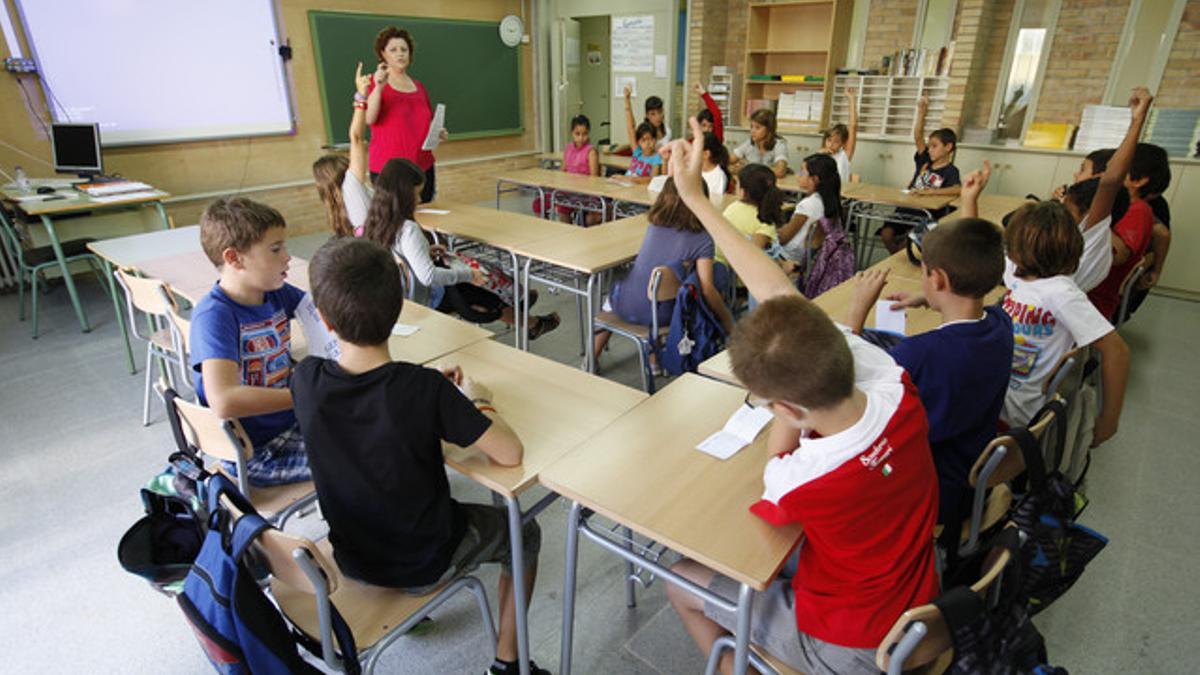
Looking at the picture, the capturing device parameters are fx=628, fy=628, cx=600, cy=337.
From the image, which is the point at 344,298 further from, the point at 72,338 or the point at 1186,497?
the point at 72,338

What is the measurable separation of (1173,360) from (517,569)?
441 centimetres

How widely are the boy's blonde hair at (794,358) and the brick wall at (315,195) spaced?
12.5 feet

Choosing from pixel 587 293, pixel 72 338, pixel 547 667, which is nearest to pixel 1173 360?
pixel 587 293

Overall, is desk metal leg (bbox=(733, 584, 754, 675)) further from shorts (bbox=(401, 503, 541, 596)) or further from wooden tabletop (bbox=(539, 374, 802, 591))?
shorts (bbox=(401, 503, 541, 596))

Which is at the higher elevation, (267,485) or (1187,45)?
(1187,45)

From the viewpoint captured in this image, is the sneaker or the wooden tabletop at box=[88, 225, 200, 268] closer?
the sneaker

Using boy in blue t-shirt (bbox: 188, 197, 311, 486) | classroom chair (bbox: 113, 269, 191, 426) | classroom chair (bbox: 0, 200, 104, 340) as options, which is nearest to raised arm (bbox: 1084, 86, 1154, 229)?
boy in blue t-shirt (bbox: 188, 197, 311, 486)

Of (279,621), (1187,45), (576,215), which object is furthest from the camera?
(576,215)

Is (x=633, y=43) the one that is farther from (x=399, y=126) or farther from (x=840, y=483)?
(x=840, y=483)

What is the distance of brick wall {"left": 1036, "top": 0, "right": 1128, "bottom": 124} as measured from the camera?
211 inches

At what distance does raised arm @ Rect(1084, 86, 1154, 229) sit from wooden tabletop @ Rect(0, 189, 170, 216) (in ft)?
18.2

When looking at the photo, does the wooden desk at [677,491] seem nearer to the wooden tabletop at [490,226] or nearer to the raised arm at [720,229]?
the raised arm at [720,229]

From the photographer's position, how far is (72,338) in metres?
3.96

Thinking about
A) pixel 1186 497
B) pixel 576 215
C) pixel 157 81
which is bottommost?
pixel 1186 497
